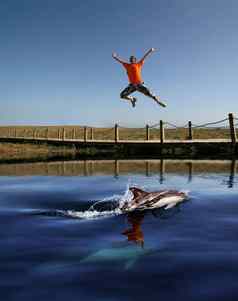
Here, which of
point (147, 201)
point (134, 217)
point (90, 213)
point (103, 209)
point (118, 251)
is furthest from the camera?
point (103, 209)

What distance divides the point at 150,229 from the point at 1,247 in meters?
2.54

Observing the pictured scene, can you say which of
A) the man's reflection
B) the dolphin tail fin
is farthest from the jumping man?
the man's reflection

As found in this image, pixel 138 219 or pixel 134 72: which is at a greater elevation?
pixel 134 72

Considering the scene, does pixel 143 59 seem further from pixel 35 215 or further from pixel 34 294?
pixel 34 294

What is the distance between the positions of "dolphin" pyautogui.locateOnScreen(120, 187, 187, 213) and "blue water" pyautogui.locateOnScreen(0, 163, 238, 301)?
0.28 meters

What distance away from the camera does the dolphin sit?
9.37 meters

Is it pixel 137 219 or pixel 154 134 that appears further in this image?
pixel 154 134

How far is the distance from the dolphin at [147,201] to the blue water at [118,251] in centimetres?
28

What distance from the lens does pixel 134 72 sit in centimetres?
1620

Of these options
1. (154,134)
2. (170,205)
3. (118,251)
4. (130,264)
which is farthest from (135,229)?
(154,134)

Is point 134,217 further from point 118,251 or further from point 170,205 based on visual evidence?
point 118,251

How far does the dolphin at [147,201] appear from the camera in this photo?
9.37m

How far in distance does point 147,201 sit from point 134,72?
25.6 ft

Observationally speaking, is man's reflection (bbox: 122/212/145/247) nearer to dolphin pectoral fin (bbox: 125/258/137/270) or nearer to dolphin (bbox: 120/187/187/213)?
dolphin (bbox: 120/187/187/213)
